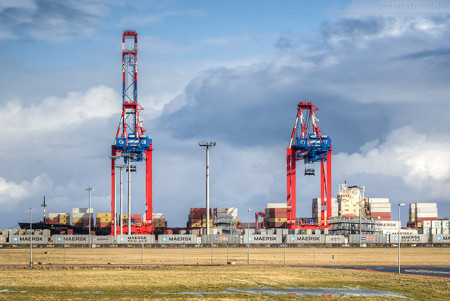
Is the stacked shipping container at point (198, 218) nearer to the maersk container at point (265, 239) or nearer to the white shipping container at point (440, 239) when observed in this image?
the maersk container at point (265, 239)

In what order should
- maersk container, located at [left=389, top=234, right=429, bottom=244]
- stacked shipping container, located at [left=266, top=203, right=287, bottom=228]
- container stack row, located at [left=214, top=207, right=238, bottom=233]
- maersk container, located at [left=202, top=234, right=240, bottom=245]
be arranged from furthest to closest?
1. stacked shipping container, located at [left=266, top=203, right=287, bottom=228]
2. container stack row, located at [left=214, top=207, right=238, bottom=233]
3. maersk container, located at [left=389, top=234, right=429, bottom=244]
4. maersk container, located at [left=202, top=234, right=240, bottom=245]

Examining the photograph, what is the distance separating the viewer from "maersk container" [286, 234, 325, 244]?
143875 mm

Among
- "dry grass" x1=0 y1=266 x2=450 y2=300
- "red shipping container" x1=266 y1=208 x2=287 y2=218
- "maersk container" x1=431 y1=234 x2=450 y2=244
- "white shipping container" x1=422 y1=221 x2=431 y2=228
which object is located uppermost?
"red shipping container" x1=266 y1=208 x2=287 y2=218

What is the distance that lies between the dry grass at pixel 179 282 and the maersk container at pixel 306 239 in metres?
67.7

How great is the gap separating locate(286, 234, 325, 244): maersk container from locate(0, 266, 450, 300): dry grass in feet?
222

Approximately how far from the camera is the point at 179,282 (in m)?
58.7

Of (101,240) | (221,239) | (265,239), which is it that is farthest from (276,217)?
(101,240)

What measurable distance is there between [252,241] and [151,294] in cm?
9421

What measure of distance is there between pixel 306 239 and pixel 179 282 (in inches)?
3547

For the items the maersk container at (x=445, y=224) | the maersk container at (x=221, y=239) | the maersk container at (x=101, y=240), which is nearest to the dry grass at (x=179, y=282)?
the maersk container at (x=221, y=239)

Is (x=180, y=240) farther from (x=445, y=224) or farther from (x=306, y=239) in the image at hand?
(x=445, y=224)

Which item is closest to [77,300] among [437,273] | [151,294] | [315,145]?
[151,294]

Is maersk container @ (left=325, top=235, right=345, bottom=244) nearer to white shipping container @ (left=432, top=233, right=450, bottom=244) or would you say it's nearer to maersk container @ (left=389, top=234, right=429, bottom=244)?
maersk container @ (left=389, top=234, right=429, bottom=244)

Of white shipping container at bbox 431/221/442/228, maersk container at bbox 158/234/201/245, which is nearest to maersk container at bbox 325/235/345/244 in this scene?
maersk container at bbox 158/234/201/245
